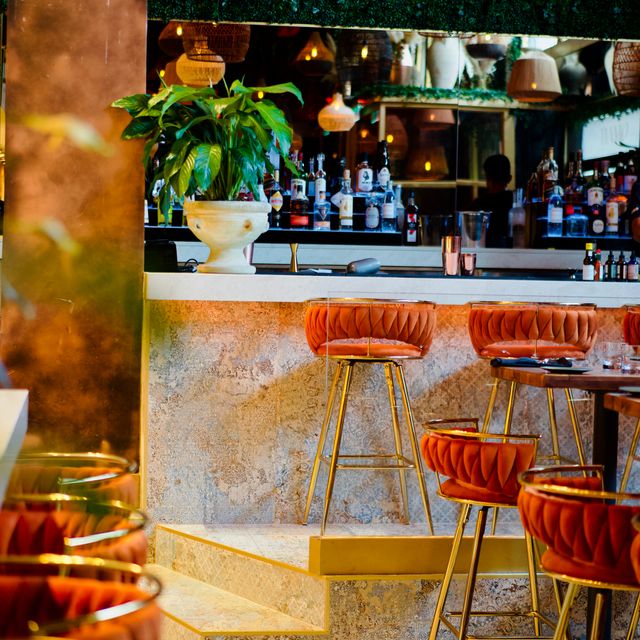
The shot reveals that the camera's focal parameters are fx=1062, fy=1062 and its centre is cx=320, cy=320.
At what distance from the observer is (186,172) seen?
3961 mm

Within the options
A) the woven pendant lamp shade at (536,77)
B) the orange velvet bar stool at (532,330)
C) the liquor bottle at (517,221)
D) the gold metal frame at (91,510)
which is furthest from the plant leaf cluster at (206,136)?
the liquor bottle at (517,221)

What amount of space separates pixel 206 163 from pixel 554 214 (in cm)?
347

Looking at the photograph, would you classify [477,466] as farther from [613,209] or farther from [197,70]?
[613,209]

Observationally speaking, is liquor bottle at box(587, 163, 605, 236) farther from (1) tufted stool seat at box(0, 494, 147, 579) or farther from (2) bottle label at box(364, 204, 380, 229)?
(1) tufted stool seat at box(0, 494, 147, 579)

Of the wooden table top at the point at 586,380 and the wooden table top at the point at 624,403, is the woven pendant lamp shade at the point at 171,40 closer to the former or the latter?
the wooden table top at the point at 586,380

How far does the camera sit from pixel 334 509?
4.31 metres

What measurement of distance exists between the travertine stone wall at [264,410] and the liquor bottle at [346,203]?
7.35 feet

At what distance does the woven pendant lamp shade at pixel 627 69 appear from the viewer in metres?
6.43

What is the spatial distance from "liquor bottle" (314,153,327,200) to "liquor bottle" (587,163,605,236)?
5.64 feet

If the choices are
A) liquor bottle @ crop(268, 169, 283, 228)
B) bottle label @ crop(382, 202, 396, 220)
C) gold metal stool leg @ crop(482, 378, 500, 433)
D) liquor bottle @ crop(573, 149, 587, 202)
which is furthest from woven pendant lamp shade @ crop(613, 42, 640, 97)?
gold metal stool leg @ crop(482, 378, 500, 433)

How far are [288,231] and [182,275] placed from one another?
2.60 meters

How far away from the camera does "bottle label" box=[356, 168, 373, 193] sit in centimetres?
666

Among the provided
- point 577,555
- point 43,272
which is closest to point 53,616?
point 577,555

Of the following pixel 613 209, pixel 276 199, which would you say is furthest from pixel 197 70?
pixel 613 209
